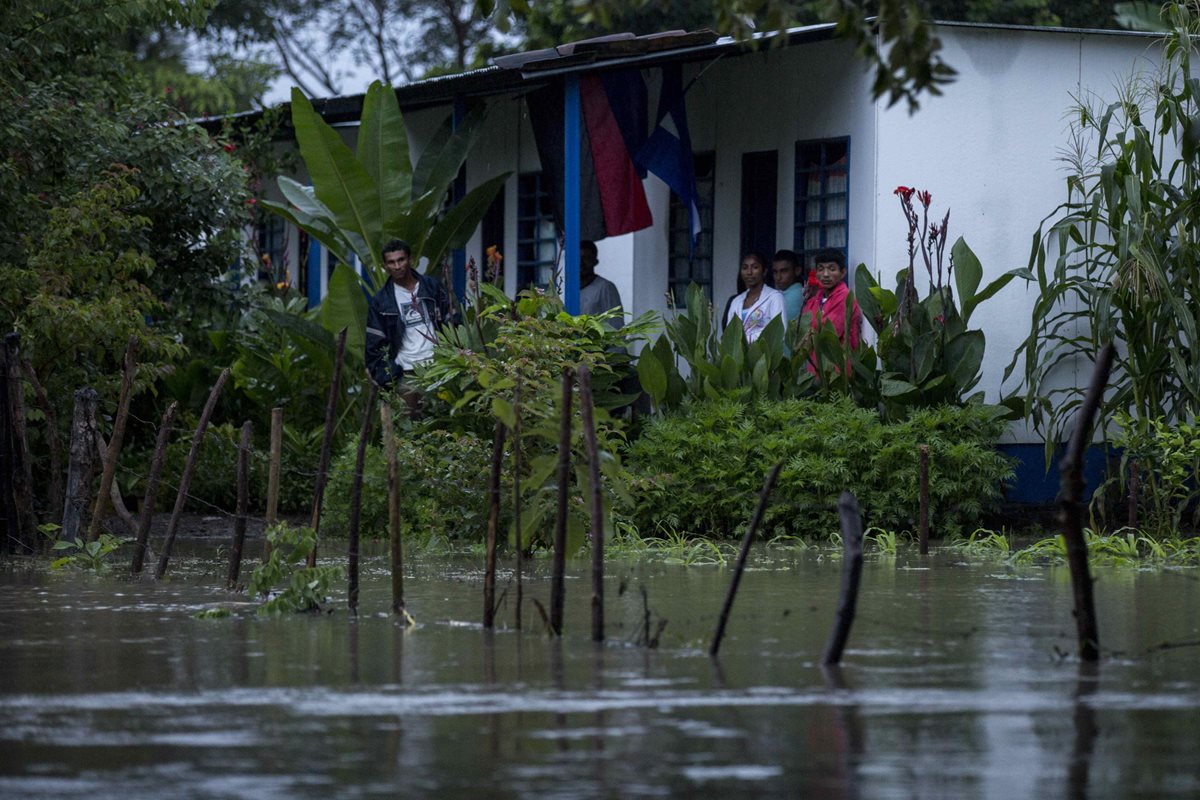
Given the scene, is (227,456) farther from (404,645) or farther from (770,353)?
(404,645)

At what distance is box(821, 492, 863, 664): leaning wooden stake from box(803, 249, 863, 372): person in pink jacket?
7.66 meters

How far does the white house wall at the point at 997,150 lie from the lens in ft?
47.7

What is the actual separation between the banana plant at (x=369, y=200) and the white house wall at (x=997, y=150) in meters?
3.25

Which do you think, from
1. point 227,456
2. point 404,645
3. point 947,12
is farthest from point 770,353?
point 947,12

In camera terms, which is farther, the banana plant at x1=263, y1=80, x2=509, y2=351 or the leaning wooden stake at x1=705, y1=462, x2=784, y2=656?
the banana plant at x1=263, y1=80, x2=509, y2=351

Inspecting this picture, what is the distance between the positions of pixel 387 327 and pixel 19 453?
3.33m

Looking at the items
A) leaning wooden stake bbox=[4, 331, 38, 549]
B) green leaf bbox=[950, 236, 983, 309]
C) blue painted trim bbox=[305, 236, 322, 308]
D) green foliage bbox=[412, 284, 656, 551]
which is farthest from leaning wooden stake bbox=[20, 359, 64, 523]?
blue painted trim bbox=[305, 236, 322, 308]

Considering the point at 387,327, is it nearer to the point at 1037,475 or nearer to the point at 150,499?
the point at 150,499

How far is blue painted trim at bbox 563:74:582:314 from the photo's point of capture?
1470 centimetres

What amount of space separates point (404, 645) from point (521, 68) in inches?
321

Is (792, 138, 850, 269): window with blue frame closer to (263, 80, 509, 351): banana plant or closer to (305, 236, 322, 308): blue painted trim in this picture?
(263, 80, 509, 351): banana plant

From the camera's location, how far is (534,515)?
8.38 m

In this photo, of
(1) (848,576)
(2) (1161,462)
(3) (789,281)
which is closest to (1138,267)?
(2) (1161,462)

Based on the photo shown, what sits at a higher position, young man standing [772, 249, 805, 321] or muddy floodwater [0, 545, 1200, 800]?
Answer: young man standing [772, 249, 805, 321]
